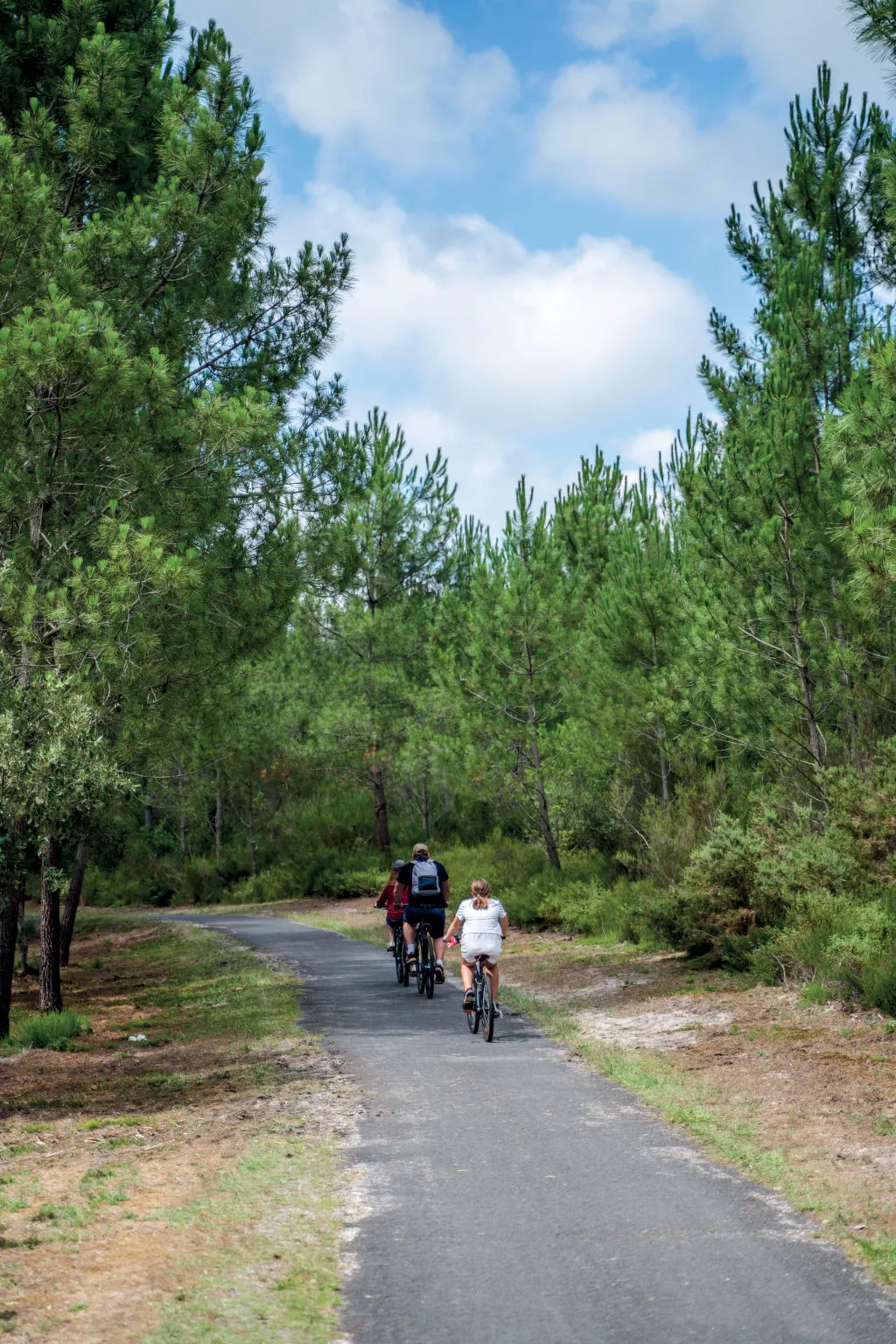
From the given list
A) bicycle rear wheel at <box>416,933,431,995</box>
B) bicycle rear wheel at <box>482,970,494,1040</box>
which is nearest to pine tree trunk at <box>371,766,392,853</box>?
bicycle rear wheel at <box>416,933,431,995</box>

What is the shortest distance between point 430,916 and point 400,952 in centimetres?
185

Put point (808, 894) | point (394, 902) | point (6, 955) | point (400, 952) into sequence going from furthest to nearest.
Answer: point (394, 902) < point (400, 952) < point (6, 955) < point (808, 894)

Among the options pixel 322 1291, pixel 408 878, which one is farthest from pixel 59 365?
pixel 322 1291

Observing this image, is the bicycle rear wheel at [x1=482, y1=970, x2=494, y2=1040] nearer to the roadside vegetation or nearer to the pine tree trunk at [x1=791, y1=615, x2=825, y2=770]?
the roadside vegetation

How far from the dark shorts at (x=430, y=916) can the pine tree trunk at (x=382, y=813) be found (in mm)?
22833

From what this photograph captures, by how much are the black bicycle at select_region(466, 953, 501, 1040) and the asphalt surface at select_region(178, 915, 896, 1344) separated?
1.83 metres

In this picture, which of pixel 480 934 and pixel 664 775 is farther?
pixel 664 775

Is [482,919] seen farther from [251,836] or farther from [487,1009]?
[251,836]

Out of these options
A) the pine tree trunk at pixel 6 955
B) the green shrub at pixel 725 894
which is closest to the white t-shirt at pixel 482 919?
the green shrub at pixel 725 894

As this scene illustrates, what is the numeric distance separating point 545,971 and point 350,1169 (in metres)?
11.1

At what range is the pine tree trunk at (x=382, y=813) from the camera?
128ft

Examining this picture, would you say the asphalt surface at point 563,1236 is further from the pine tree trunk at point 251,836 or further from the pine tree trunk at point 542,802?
the pine tree trunk at point 251,836

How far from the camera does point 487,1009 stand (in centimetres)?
1221

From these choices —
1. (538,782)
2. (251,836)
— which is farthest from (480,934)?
(251,836)
